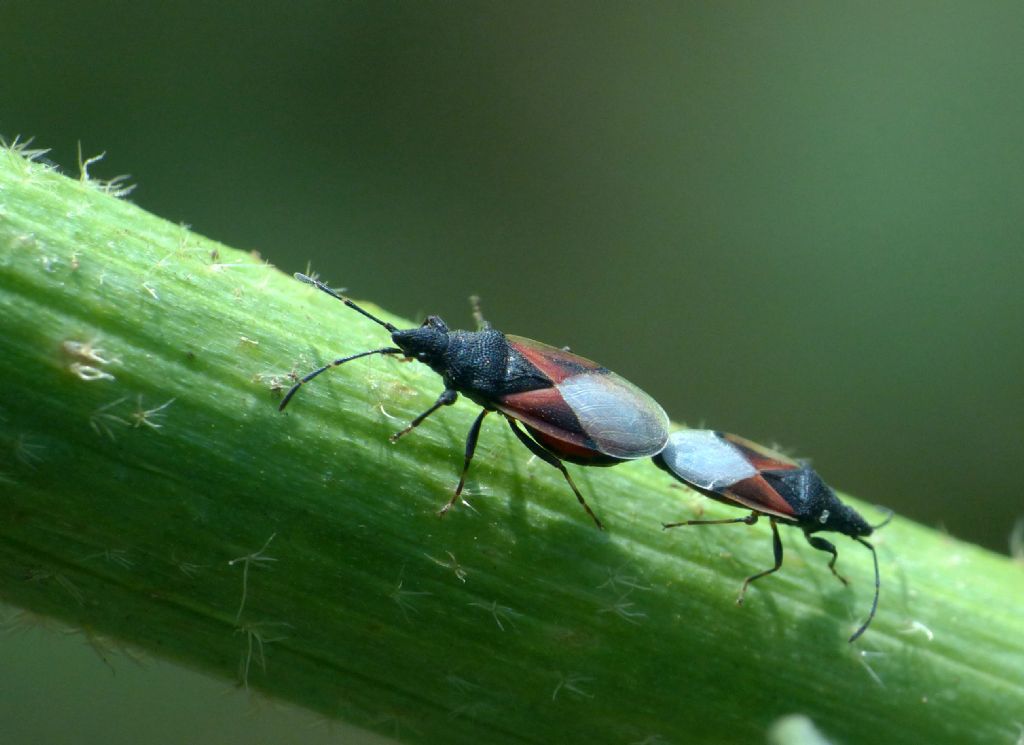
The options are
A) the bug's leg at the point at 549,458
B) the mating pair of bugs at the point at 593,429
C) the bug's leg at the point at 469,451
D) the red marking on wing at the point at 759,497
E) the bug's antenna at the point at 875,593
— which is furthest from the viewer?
the red marking on wing at the point at 759,497

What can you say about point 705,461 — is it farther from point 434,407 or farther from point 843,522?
point 434,407

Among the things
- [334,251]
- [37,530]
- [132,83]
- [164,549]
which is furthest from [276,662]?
[132,83]

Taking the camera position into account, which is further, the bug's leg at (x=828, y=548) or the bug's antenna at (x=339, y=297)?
the bug's leg at (x=828, y=548)

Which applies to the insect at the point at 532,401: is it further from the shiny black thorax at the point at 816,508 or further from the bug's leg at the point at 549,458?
the shiny black thorax at the point at 816,508

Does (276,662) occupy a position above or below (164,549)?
below

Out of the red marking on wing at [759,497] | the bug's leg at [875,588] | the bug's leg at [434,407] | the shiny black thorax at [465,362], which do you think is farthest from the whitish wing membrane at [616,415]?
the bug's leg at [875,588]

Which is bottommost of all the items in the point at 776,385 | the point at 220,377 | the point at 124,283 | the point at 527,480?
the point at 776,385

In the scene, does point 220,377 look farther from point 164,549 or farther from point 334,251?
point 334,251

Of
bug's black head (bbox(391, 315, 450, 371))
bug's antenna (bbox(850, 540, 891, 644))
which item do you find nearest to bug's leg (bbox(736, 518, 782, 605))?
bug's antenna (bbox(850, 540, 891, 644))
